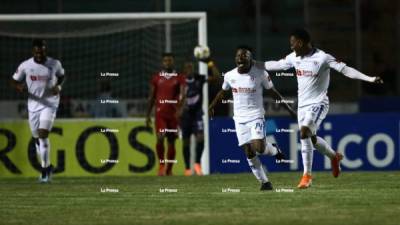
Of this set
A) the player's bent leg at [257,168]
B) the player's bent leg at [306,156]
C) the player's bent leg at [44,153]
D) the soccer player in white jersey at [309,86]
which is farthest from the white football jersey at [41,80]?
the player's bent leg at [306,156]

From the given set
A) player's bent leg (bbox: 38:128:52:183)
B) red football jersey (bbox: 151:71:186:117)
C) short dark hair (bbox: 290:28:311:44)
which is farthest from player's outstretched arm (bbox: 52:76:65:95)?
short dark hair (bbox: 290:28:311:44)

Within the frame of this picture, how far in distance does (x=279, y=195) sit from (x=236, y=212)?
2037 mm

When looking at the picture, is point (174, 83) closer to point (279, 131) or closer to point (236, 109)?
point (279, 131)

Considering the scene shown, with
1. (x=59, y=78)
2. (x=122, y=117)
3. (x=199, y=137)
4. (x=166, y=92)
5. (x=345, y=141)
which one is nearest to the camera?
(x=59, y=78)

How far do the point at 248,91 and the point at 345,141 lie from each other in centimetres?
640

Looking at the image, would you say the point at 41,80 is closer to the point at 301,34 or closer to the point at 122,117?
the point at 122,117

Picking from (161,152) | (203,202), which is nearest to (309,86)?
(203,202)

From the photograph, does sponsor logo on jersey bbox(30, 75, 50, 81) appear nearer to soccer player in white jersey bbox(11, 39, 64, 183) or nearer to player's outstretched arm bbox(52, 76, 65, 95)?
soccer player in white jersey bbox(11, 39, 64, 183)

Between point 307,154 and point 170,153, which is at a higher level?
point 307,154

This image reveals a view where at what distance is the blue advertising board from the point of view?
72.5 ft

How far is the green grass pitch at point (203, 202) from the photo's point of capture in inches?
482

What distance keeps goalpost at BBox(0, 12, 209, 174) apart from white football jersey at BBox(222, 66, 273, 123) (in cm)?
555

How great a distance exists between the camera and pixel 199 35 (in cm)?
2195

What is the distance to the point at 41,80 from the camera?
19.2 meters
